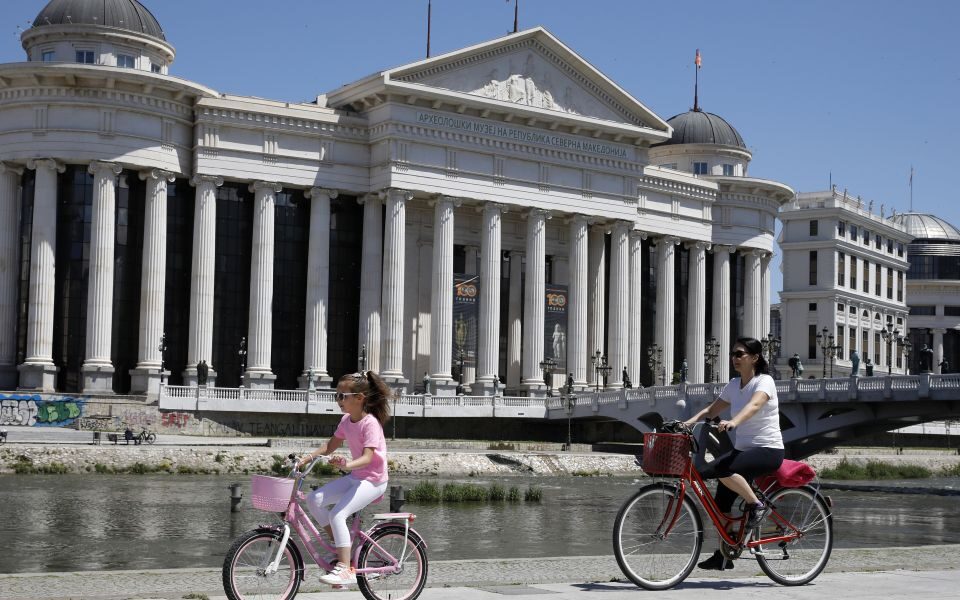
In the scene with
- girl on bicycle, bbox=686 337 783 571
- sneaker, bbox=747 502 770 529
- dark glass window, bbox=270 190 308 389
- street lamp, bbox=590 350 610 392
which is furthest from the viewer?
street lamp, bbox=590 350 610 392

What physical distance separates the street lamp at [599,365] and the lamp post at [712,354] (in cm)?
988

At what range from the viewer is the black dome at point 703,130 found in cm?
11475

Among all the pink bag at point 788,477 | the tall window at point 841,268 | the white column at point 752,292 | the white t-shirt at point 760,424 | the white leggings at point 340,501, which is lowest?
the white leggings at point 340,501

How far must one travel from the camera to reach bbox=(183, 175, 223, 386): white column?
81.5 meters

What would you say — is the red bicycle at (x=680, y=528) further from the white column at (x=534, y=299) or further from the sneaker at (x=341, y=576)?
the white column at (x=534, y=299)

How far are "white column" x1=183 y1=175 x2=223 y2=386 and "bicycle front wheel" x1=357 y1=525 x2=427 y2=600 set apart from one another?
68128 millimetres

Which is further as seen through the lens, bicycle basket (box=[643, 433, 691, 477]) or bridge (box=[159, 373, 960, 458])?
bridge (box=[159, 373, 960, 458])

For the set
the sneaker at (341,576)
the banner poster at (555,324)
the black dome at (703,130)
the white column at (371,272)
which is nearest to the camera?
the sneaker at (341,576)

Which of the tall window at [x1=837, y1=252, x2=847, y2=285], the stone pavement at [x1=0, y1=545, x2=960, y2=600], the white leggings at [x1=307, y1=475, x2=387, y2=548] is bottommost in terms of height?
the stone pavement at [x1=0, y1=545, x2=960, y2=600]

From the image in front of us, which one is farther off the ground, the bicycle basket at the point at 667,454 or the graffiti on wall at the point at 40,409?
the bicycle basket at the point at 667,454

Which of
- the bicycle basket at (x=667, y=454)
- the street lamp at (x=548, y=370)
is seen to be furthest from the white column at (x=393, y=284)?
the bicycle basket at (x=667, y=454)

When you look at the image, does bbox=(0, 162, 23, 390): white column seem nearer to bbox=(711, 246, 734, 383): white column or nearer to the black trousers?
bbox=(711, 246, 734, 383): white column

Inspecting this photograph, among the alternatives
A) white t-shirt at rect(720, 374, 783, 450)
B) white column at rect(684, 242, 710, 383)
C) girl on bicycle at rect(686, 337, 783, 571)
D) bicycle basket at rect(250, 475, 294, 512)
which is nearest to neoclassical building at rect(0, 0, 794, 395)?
white column at rect(684, 242, 710, 383)

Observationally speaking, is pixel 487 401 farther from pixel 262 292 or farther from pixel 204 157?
pixel 204 157
